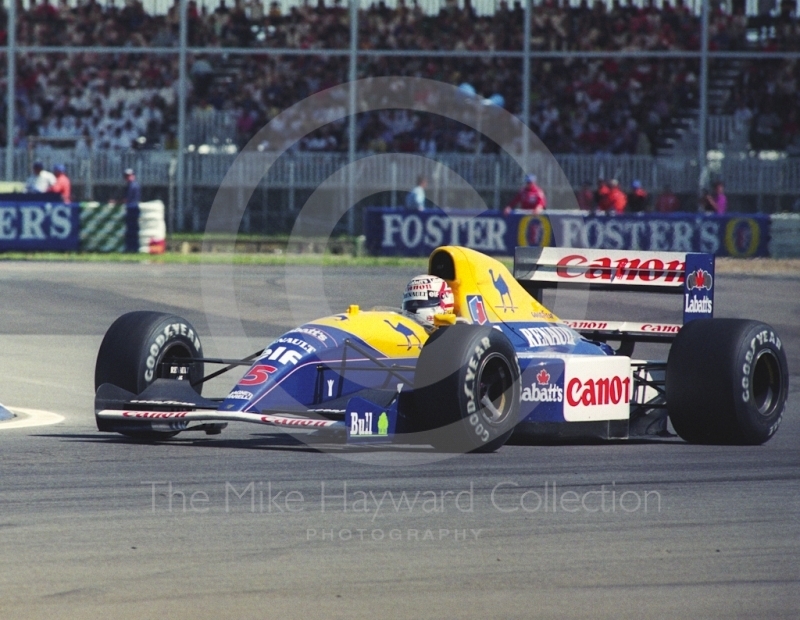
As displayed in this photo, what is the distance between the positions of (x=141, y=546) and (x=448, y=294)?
4122mm

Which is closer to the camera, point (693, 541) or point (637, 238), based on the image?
point (693, 541)

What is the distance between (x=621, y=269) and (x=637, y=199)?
68.2 ft

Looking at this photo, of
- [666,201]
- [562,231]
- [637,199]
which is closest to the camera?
[562,231]

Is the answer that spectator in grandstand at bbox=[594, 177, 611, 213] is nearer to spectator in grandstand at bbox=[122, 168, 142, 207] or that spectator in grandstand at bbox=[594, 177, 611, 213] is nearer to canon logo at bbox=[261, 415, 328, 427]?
spectator in grandstand at bbox=[122, 168, 142, 207]

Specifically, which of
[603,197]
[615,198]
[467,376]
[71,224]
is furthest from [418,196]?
[467,376]

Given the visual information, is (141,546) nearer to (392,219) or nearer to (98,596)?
(98,596)

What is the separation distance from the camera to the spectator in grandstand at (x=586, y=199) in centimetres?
3247

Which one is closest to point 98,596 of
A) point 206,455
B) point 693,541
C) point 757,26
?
point 693,541

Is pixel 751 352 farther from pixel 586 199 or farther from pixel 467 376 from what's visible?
pixel 586 199

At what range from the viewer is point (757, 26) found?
36531mm

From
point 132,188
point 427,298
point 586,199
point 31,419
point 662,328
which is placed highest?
point 132,188

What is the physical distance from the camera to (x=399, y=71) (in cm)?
3800

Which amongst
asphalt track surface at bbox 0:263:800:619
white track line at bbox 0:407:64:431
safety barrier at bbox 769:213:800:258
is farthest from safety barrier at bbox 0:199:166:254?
asphalt track surface at bbox 0:263:800:619

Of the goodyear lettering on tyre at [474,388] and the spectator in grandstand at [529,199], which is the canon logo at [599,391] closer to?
the goodyear lettering on tyre at [474,388]
